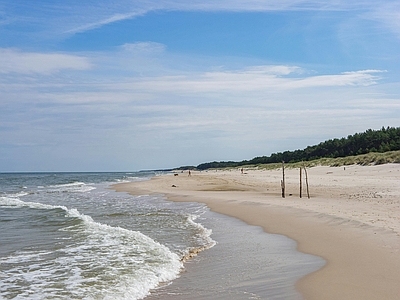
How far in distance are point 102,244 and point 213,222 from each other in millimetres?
5843

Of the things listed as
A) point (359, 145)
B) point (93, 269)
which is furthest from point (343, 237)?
point (359, 145)

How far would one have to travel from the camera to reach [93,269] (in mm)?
9875

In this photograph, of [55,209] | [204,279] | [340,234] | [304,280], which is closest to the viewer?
[304,280]

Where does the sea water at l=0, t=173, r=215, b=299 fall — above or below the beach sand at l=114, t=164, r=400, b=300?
below

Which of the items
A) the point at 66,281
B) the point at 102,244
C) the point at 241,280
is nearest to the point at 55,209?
the point at 102,244

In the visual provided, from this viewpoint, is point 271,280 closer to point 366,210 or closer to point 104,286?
point 104,286

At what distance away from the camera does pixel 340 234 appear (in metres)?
12.9

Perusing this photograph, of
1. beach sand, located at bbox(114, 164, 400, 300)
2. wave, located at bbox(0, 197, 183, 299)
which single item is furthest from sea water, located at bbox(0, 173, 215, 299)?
beach sand, located at bbox(114, 164, 400, 300)

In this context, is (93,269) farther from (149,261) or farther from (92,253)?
(92,253)

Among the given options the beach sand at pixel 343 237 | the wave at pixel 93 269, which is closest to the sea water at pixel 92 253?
the wave at pixel 93 269

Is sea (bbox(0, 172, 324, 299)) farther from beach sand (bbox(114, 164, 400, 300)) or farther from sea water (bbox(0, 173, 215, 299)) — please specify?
beach sand (bbox(114, 164, 400, 300))

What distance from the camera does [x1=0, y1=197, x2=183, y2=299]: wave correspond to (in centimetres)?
827

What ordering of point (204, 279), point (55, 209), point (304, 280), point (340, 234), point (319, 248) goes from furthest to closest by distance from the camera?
point (55, 209), point (340, 234), point (319, 248), point (204, 279), point (304, 280)

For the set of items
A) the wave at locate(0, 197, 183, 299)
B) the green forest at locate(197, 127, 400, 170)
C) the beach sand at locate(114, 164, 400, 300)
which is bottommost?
the wave at locate(0, 197, 183, 299)
